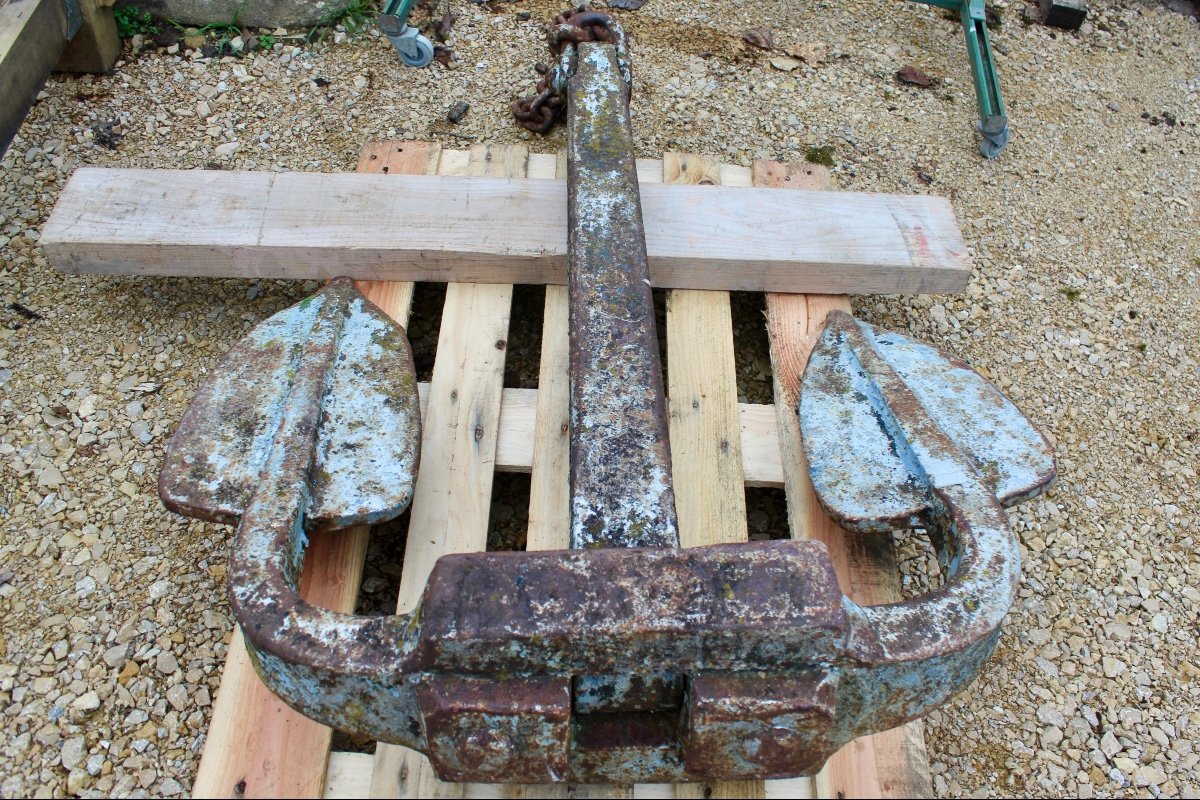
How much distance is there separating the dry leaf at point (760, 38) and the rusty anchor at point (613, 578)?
209 centimetres

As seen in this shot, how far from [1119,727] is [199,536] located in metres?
2.15

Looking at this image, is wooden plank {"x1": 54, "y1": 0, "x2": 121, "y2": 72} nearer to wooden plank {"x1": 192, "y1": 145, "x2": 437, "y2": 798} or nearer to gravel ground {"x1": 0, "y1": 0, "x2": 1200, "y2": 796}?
gravel ground {"x1": 0, "y1": 0, "x2": 1200, "y2": 796}

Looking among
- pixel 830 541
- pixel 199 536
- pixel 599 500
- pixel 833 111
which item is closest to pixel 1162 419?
pixel 830 541

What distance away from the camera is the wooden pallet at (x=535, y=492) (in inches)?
67.6

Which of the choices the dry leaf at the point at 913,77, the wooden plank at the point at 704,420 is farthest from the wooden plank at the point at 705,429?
the dry leaf at the point at 913,77

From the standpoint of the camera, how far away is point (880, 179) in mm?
3229

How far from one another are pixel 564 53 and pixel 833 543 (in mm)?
1772

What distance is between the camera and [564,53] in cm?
288

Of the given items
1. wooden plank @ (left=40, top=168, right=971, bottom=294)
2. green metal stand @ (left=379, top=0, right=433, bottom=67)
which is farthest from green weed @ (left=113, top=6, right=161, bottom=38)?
wooden plank @ (left=40, top=168, right=971, bottom=294)

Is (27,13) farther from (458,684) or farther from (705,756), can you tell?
(705,756)

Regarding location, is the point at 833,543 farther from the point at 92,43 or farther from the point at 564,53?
the point at 92,43

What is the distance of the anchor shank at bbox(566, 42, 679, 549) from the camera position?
151 cm

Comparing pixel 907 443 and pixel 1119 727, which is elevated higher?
pixel 907 443

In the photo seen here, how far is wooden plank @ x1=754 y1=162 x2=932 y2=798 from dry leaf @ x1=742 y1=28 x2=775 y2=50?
3.54 ft
